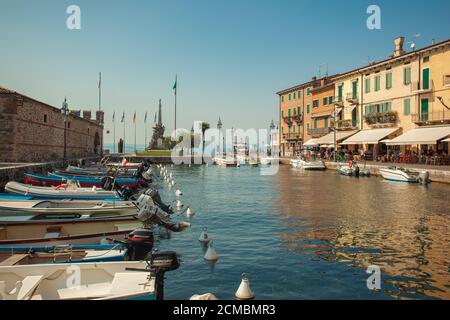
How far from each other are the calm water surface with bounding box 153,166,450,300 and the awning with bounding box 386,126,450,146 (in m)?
11.8

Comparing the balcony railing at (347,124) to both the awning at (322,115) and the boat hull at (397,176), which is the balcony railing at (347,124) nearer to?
the awning at (322,115)

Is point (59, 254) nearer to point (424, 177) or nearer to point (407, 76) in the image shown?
point (424, 177)

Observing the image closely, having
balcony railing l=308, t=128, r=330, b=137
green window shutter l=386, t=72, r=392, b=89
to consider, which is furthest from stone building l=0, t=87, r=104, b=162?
green window shutter l=386, t=72, r=392, b=89

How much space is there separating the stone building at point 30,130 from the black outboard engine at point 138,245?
27.7 metres

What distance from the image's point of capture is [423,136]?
35.7 metres

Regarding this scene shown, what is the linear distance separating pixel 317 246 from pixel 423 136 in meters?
28.7

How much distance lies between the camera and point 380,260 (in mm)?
11070

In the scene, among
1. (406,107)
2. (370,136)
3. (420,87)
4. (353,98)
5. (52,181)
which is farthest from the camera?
(353,98)

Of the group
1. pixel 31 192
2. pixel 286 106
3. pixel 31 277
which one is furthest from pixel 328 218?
pixel 286 106

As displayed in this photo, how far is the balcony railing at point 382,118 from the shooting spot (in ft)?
141

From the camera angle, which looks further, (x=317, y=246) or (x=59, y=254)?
(x=317, y=246)

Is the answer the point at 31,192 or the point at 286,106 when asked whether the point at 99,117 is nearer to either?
the point at 286,106

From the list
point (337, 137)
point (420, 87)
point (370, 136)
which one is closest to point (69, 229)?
point (420, 87)
